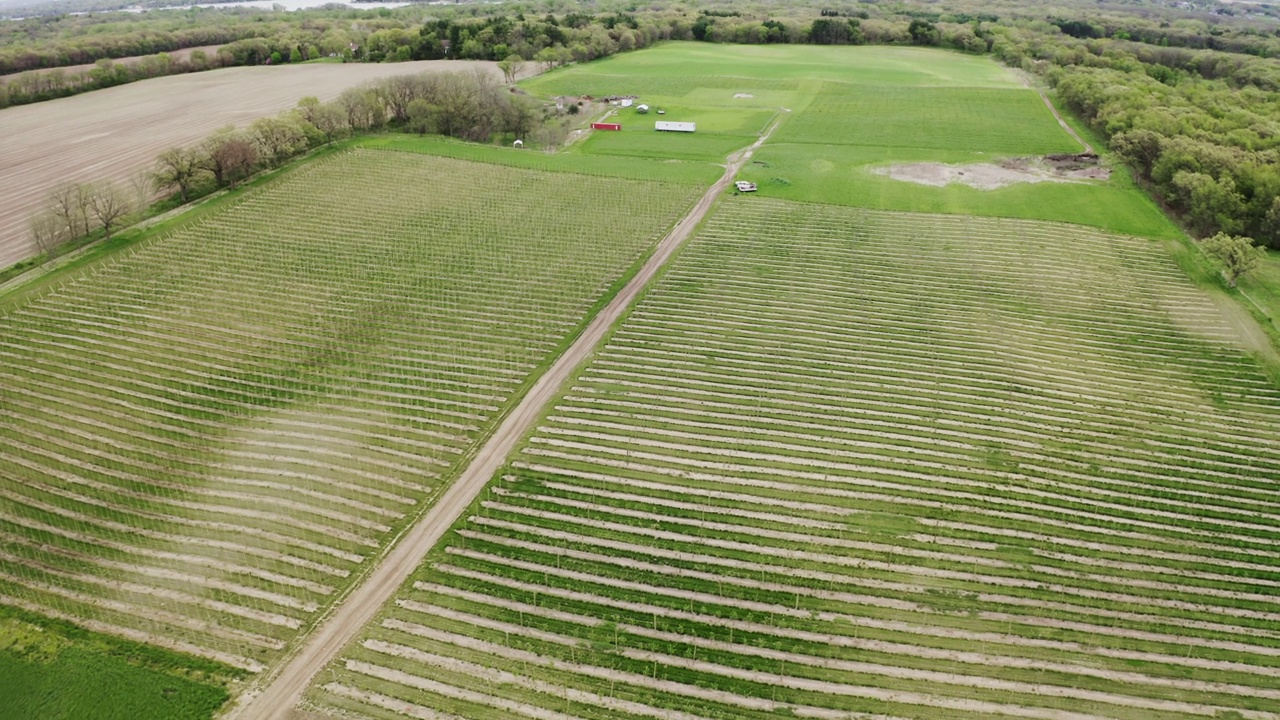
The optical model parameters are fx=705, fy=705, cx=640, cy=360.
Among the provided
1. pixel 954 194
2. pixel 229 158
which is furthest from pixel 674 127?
pixel 229 158

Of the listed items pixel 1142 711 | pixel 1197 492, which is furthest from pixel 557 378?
pixel 1197 492

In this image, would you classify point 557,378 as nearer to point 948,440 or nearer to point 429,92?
point 948,440

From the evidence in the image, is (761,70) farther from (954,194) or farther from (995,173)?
(954,194)

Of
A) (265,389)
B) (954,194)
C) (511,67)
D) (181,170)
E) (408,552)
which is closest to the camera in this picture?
(408,552)

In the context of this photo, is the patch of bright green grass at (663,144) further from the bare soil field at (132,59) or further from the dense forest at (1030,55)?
the bare soil field at (132,59)

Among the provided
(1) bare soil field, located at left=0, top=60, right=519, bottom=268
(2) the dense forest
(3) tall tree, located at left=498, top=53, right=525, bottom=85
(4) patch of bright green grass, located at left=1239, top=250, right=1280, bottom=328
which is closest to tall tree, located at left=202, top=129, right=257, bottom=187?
(1) bare soil field, located at left=0, top=60, right=519, bottom=268

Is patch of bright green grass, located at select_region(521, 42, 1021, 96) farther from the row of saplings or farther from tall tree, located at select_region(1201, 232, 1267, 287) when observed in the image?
tall tree, located at select_region(1201, 232, 1267, 287)
